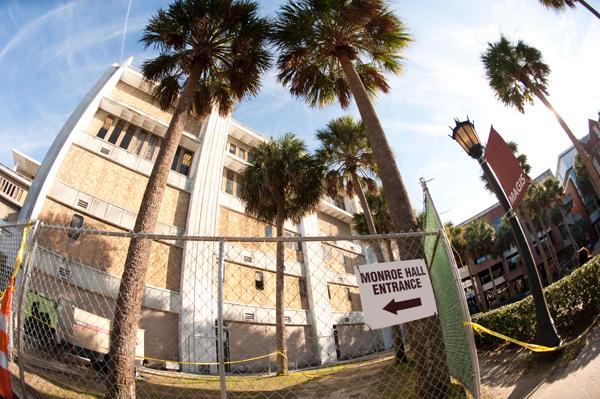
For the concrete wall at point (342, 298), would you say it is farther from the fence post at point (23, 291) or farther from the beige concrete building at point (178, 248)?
the fence post at point (23, 291)

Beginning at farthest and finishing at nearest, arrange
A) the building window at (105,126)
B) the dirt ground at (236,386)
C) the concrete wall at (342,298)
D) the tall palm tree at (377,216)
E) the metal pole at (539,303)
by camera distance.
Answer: the concrete wall at (342,298) → the tall palm tree at (377,216) → the building window at (105,126) → the dirt ground at (236,386) → the metal pole at (539,303)

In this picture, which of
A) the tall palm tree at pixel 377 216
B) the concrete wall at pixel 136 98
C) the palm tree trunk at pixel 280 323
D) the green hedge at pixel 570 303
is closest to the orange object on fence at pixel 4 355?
the green hedge at pixel 570 303

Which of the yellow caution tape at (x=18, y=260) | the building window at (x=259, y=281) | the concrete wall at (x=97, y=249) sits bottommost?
the yellow caution tape at (x=18, y=260)

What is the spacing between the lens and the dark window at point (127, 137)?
58.0 feet

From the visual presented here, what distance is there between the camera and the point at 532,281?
18.0 feet

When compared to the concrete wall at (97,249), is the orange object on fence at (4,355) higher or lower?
lower

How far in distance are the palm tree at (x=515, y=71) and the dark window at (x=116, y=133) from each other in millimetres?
20772

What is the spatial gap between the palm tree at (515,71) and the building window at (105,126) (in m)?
21.1

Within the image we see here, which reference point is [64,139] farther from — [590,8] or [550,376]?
[590,8]

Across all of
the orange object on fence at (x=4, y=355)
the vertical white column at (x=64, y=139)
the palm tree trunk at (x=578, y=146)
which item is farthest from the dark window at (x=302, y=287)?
the orange object on fence at (x=4, y=355)

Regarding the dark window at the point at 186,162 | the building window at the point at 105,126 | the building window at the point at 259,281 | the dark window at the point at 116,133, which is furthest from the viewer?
the dark window at the point at 186,162

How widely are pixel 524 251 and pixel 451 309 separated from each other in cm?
298

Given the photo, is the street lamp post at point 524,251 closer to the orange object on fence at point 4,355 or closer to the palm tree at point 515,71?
the orange object on fence at point 4,355

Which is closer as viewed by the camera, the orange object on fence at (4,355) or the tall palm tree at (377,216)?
the orange object on fence at (4,355)
